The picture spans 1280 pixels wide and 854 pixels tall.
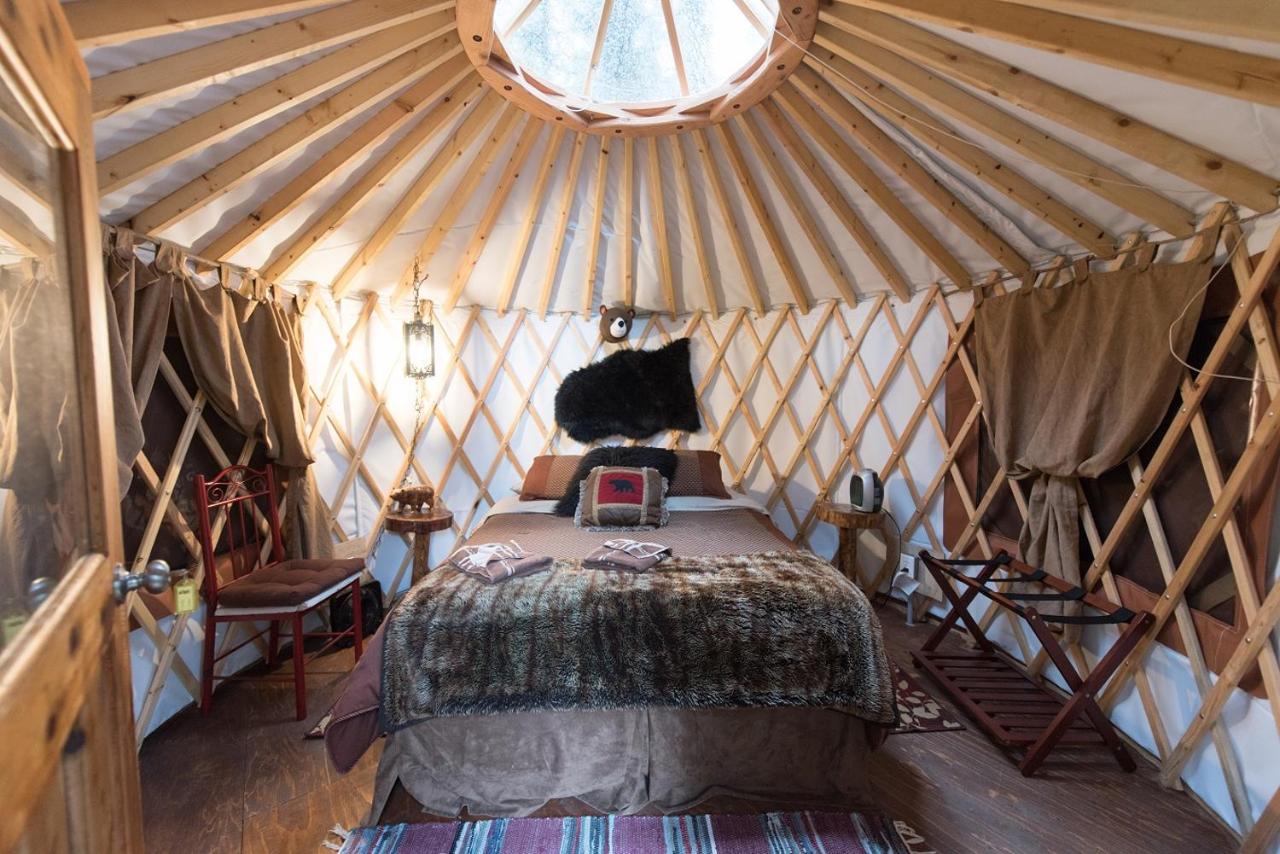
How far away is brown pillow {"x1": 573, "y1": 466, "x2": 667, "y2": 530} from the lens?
9.43 ft

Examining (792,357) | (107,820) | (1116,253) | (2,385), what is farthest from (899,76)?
(107,820)

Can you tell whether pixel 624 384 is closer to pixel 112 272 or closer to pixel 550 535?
pixel 550 535

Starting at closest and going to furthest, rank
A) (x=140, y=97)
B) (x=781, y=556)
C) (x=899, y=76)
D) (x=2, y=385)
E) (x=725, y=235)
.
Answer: (x=2, y=385)
(x=140, y=97)
(x=899, y=76)
(x=781, y=556)
(x=725, y=235)

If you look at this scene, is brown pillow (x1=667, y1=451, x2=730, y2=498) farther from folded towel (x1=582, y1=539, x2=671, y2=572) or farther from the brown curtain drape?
the brown curtain drape

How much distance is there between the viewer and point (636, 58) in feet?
9.11

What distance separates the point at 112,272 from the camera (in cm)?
203

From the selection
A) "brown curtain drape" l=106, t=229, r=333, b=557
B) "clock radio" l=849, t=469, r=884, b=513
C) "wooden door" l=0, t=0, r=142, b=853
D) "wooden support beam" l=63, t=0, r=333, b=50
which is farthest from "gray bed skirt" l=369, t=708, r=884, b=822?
"wooden support beam" l=63, t=0, r=333, b=50

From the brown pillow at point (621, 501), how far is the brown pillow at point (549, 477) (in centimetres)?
39

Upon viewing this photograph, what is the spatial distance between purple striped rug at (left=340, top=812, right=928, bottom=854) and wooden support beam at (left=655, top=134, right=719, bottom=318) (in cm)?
263

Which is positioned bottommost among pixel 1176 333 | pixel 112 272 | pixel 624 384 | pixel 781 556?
pixel 781 556

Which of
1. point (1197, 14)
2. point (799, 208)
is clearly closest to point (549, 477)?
point (799, 208)

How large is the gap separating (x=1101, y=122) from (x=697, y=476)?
7.97ft

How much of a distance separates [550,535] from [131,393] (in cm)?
165

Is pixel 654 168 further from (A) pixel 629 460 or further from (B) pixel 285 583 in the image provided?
(B) pixel 285 583
